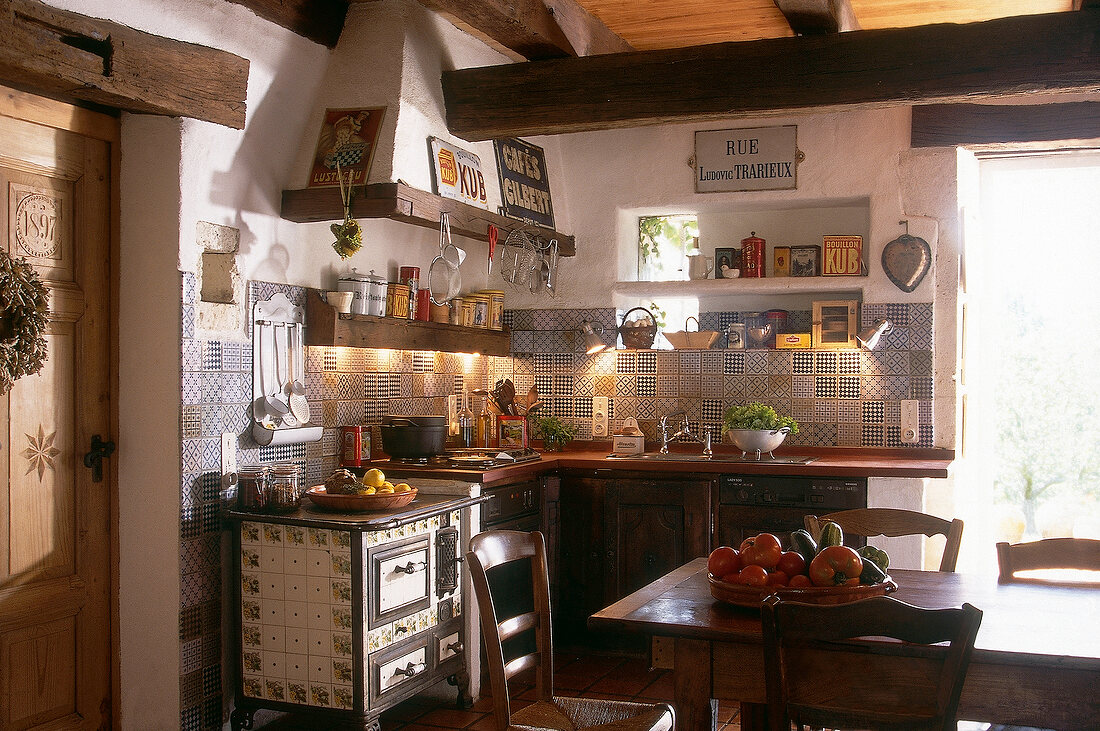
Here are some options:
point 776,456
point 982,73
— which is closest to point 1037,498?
point 776,456

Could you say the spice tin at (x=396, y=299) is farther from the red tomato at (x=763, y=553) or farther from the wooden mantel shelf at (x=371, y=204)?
the red tomato at (x=763, y=553)

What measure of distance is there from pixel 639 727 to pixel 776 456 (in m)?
3.02

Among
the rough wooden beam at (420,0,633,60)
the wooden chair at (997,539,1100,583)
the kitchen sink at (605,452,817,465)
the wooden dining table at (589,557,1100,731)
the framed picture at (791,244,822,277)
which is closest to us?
the wooden dining table at (589,557,1100,731)

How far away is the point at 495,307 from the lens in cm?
584

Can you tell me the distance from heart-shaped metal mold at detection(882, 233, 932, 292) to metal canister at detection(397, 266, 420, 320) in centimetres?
240

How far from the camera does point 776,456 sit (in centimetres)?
552

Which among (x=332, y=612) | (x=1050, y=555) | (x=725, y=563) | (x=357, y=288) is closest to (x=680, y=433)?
(x=357, y=288)

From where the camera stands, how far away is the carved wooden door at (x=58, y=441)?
341 centimetres

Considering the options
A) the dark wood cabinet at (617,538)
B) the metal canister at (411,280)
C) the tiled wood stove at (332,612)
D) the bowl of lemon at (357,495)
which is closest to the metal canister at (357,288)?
the metal canister at (411,280)

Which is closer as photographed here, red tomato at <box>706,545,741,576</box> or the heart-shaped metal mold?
red tomato at <box>706,545,741,576</box>

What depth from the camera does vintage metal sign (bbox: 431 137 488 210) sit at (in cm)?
462

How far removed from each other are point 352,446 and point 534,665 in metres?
2.06

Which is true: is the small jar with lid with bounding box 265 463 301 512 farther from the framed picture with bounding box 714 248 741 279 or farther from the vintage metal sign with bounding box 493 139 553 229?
the framed picture with bounding box 714 248 741 279

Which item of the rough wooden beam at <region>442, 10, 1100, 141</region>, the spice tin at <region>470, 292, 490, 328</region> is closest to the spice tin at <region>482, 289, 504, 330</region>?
the spice tin at <region>470, 292, 490, 328</region>
